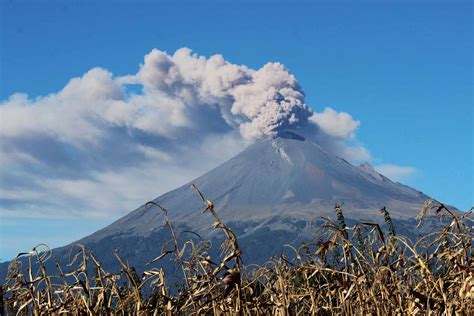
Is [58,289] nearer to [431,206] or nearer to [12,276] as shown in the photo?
[12,276]

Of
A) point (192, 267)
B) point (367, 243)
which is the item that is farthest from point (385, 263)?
point (192, 267)

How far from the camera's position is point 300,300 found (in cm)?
594

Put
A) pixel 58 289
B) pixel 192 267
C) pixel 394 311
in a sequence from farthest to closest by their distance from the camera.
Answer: pixel 192 267, pixel 58 289, pixel 394 311

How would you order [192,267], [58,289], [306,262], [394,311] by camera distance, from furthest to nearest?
[192,267]
[306,262]
[58,289]
[394,311]

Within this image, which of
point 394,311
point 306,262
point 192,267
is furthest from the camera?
point 192,267

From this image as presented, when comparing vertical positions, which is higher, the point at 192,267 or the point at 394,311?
the point at 192,267

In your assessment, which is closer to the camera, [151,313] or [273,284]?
[151,313]

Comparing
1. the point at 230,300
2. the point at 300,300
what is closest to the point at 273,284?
the point at 300,300

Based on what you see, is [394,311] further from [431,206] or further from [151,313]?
[151,313]

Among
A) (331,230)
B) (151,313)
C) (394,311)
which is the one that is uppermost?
(331,230)

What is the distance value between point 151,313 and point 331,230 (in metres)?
1.52

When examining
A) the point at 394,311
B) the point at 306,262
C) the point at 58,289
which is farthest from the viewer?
the point at 306,262

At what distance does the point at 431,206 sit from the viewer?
5.51 meters

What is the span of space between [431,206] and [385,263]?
58 centimetres
